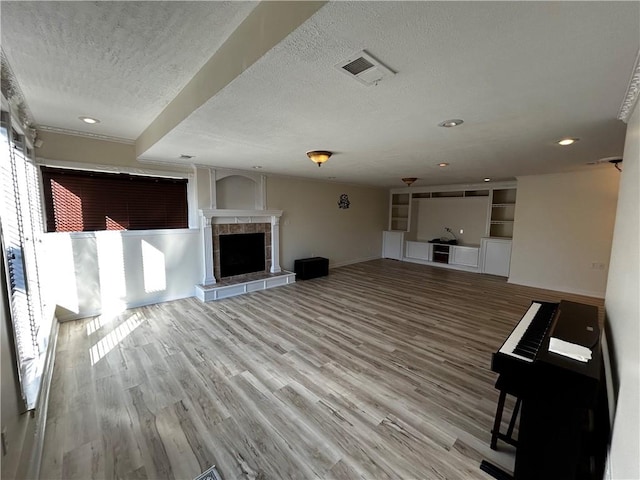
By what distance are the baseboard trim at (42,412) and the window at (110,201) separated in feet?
5.15

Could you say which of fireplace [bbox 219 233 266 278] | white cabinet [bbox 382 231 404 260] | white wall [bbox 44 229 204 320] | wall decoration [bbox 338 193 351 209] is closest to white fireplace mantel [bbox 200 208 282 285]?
white wall [bbox 44 229 204 320]

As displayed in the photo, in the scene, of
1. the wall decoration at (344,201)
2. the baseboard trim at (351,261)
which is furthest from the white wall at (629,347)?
the baseboard trim at (351,261)

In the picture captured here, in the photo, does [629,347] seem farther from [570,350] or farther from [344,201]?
[344,201]

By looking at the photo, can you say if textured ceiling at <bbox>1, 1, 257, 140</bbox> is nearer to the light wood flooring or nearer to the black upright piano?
the black upright piano

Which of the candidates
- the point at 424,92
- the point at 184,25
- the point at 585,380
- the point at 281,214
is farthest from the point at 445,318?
the point at 184,25

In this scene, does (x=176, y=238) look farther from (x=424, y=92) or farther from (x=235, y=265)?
(x=424, y=92)

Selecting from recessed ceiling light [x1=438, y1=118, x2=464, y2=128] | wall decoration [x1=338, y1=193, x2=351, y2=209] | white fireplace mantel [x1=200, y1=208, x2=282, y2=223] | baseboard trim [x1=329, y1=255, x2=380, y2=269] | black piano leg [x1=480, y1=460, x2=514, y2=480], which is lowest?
black piano leg [x1=480, y1=460, x2=514, y2=480]

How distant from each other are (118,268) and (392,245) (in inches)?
278

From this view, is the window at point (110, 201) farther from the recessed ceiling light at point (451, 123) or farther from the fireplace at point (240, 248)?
the recessed ceiling light at point (451, 123)

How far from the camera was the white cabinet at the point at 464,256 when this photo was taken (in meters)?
6.88

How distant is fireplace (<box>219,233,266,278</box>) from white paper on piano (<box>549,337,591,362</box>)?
4785 millimetres

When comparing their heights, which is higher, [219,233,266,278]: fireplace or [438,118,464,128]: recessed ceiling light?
[438,118,464,128]: recessed ceiling light

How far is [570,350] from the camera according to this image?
58.5 inches

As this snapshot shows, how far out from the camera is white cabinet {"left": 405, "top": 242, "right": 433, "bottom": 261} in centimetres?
783
